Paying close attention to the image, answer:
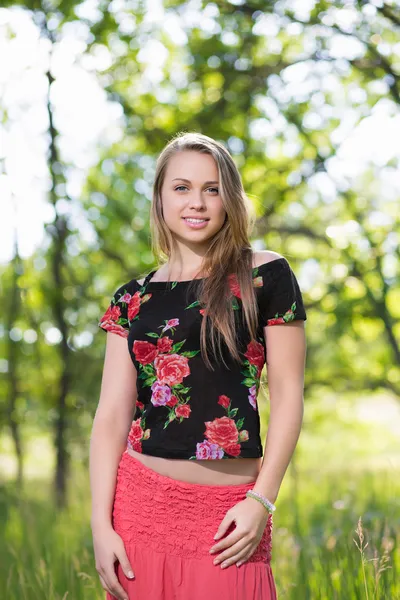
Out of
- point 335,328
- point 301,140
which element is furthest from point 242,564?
point 301,140

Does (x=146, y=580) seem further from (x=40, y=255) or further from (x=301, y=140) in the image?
(x=40, y=255)

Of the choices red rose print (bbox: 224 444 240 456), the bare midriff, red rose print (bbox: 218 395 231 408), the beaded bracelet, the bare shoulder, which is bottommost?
the beaded bracelet

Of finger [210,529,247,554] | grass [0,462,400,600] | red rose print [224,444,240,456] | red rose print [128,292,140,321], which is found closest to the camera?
finger [210,529,247,554]

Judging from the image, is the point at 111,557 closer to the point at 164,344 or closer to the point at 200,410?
the point at 200,410

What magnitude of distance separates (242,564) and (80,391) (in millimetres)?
4237

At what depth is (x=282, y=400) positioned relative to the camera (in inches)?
73.0

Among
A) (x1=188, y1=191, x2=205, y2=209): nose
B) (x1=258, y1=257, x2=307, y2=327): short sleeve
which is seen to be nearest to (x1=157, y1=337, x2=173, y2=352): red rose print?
(x1=258, y1=257, x2=307, y2=327): short sleeve

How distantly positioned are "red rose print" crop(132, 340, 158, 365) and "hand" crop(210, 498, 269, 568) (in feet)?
1.42

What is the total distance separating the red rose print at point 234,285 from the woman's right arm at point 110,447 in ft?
1.10

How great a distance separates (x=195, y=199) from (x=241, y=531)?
2.68ft

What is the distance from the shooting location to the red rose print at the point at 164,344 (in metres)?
1.96

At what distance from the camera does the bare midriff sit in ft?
6.11

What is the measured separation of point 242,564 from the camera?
1.80 metres

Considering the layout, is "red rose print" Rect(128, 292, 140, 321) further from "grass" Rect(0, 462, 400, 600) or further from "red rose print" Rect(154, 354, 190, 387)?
"grass" Rect(0, 462, 400, 600)
